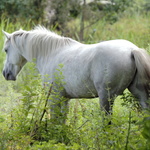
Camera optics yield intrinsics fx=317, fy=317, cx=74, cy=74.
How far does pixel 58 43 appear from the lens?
170 inches

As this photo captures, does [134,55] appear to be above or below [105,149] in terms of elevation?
above

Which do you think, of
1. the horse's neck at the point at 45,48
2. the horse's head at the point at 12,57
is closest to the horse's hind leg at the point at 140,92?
the horse's neck at the point at 45,48

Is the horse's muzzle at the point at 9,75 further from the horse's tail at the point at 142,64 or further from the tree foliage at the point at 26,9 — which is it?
the tree foliage at the point at 26,9

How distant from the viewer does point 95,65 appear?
3361mm

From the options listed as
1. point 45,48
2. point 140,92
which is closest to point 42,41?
point 45,48

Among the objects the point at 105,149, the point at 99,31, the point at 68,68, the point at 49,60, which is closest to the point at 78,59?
the point at 68,68

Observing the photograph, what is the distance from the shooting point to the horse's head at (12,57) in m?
4.75

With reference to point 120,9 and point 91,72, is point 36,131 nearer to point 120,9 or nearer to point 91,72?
point 91,72

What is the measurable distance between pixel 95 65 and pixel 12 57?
190 cm

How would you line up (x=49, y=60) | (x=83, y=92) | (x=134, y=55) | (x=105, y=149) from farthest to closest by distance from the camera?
(x=49, y=60) → (x=83, y=92) → (x=134, y=55) → (x=105, y=149)

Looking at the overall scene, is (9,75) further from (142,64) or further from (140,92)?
(142,64)

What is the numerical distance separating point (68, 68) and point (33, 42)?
937 mm

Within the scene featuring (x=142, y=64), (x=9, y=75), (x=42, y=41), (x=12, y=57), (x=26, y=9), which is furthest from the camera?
(x=26, y=9)

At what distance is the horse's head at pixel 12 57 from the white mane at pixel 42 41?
0.12 metres
